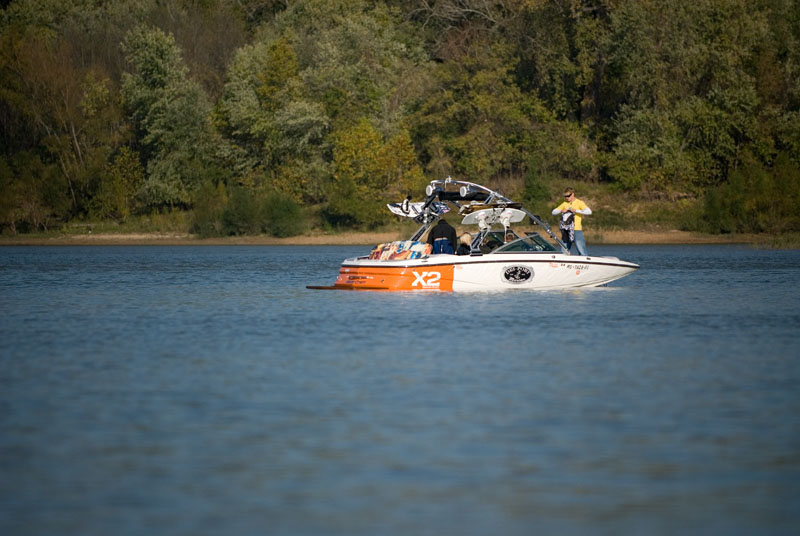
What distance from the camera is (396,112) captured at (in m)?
83.7

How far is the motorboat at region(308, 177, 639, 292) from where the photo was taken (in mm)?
26828

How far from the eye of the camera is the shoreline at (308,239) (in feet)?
229

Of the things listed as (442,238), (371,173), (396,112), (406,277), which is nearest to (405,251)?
(406,277)

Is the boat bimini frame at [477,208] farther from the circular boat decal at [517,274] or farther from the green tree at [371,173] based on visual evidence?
the green tree at [371,173]

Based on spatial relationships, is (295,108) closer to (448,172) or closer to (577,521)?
(448,172)

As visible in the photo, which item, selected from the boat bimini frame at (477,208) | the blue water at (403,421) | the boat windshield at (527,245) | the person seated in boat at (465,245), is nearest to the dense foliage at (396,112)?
the boat bimini frame at (477,208)

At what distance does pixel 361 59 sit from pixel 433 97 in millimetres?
6273

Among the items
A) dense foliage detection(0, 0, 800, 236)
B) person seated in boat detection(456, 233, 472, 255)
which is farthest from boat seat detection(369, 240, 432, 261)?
dense foliage detection(0, 0, 800, 236)

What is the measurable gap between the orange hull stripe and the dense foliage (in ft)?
149

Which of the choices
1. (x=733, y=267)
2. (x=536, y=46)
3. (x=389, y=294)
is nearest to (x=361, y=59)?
(x=536, y=46)

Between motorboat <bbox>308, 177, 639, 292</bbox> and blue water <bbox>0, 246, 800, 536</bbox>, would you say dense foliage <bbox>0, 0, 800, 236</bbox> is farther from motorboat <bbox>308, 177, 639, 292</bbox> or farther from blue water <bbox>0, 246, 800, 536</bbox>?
blue water <bbox>0, 246, 800, 536</bbox>

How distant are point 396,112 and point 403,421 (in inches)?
2868

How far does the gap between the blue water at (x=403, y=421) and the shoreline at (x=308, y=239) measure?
46.6 meters

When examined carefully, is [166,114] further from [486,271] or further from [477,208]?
[486,271]
